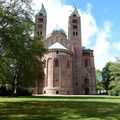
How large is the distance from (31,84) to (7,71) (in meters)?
14.8

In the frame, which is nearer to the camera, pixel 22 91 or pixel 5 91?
pixel 5 91

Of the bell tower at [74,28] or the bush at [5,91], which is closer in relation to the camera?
the bush at [5,91]

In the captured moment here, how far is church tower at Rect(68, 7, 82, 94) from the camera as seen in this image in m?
81.1

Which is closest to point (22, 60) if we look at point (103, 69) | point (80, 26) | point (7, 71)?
point (7, 71)

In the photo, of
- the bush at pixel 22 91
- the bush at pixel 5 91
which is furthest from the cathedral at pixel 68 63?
the bush at pixel 5 91

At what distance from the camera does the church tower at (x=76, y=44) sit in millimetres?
81062

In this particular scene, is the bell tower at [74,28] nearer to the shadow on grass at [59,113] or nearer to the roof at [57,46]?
the roof at [57,46]

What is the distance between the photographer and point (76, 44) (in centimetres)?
8269

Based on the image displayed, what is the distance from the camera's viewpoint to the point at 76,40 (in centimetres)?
8300

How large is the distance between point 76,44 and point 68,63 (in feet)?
38.5

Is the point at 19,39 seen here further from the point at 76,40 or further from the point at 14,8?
the point at 76,40

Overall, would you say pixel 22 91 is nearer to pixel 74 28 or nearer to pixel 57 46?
pixel 57 46

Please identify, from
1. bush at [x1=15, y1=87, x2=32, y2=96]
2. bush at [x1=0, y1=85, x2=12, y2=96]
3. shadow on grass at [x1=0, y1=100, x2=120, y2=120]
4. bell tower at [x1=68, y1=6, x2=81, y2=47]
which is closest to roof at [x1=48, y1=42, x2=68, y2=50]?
bell tower at [x1=68, y1=6, x2=81, y2=47]

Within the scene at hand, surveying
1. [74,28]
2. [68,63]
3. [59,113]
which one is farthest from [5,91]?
[74,28]
